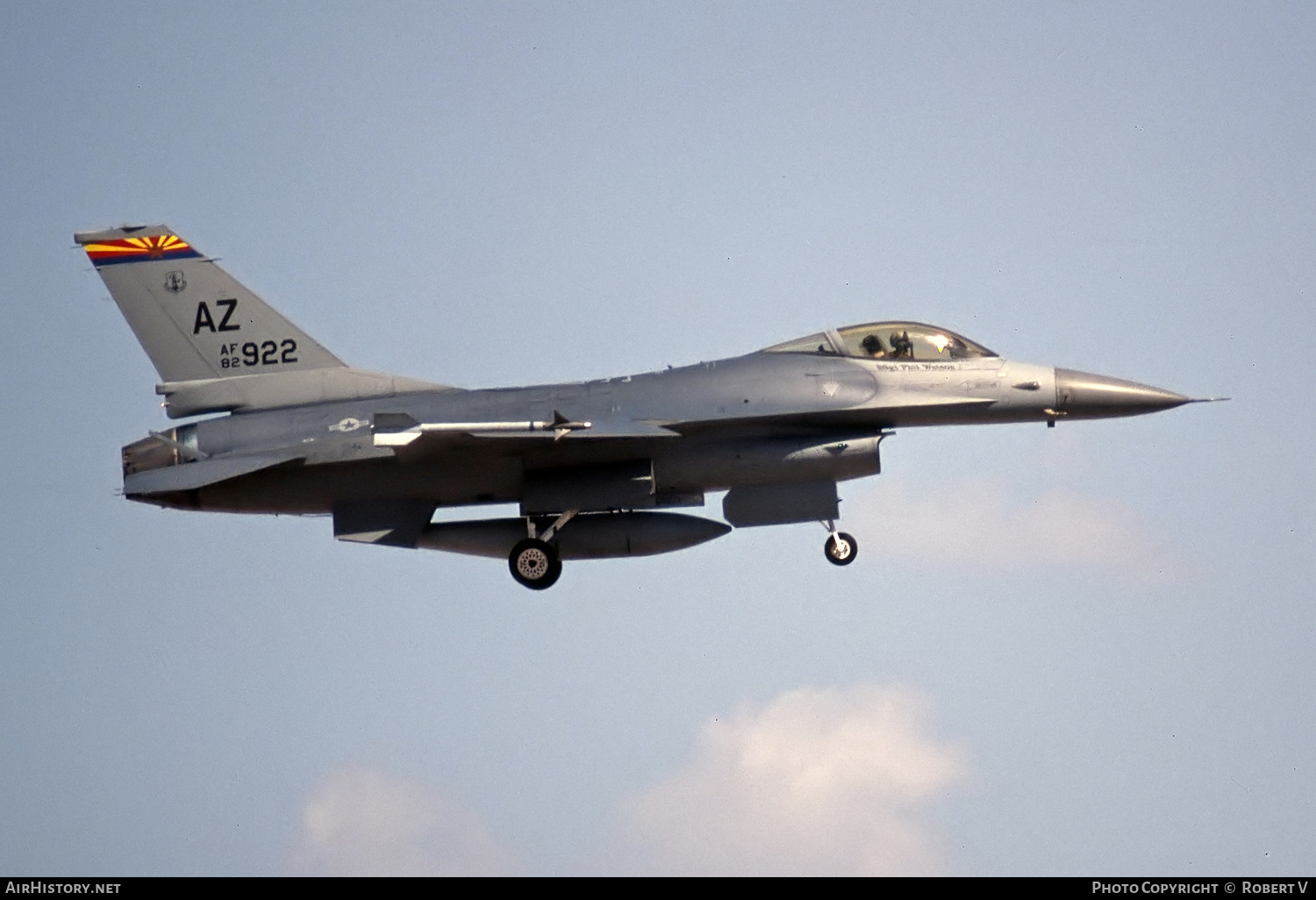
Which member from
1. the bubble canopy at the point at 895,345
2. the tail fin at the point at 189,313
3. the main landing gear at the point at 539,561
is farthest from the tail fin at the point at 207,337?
the bubble canopy at the point at 895,345

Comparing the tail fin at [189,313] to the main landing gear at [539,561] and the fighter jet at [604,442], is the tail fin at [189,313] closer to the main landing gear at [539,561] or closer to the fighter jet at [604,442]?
the fighter jet at [604,442]

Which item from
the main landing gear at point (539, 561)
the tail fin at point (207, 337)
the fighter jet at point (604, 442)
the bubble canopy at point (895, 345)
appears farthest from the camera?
the tail fin at point (207, 337)

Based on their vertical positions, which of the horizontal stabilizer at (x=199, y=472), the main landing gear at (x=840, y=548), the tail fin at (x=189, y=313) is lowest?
the main landing gear at (x=840, y=548)

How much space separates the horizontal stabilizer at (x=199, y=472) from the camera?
22.5 m

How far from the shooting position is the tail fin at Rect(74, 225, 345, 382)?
24.4 m

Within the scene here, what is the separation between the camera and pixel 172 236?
2495 cm

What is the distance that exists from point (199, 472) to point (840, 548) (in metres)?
8.32

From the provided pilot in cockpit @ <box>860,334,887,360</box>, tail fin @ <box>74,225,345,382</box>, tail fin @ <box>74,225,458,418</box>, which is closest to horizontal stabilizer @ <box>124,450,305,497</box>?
tail fin @ <box>74,225,458,418</box>

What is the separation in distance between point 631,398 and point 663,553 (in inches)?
86.3

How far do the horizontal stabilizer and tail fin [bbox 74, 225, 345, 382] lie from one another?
1.84 m

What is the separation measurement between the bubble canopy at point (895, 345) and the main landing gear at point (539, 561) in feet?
12.4
